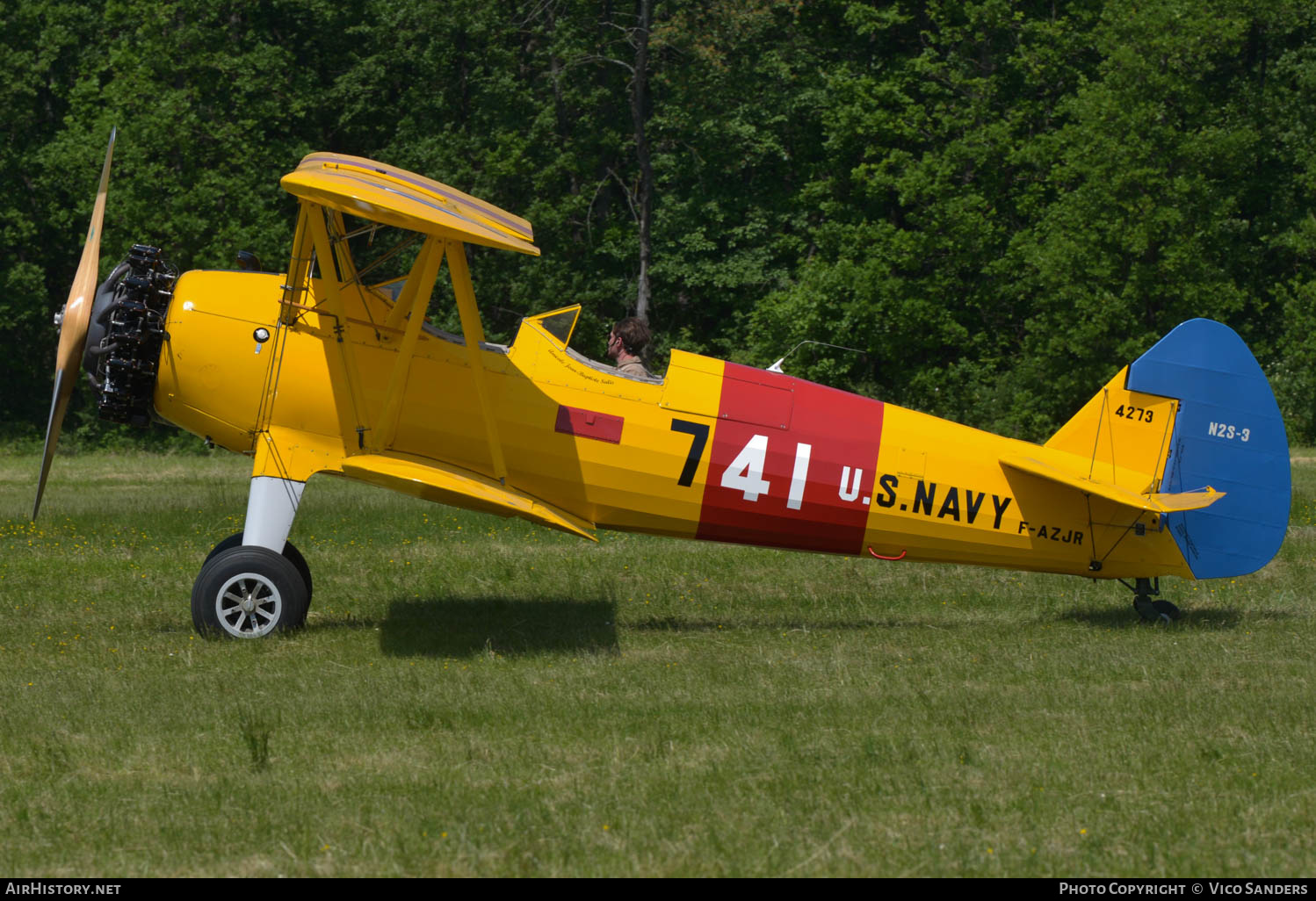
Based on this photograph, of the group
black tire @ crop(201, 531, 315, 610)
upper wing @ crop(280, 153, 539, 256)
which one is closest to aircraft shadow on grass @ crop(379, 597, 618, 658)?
black tire @ crop(201, 531, 315, 610)

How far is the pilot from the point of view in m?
10.4

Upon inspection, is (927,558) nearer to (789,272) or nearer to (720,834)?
(720,834)

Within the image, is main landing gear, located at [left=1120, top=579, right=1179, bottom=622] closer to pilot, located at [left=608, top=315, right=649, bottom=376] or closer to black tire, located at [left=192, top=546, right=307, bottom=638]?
pilot, located at [left=608, top=315, right=649, bottom=376]

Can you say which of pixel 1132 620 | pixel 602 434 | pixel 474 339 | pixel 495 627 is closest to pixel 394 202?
pixel 474 339

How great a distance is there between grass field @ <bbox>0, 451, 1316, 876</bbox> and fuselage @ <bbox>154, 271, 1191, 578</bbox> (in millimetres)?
829

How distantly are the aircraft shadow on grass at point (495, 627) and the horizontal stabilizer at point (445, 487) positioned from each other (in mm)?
1008

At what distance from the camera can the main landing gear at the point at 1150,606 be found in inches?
404

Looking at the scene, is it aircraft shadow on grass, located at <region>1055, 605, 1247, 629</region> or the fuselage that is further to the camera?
aircraft shadow on grass, located at <region>1055, 605, 1247, 629</region>

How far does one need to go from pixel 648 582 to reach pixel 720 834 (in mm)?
6406

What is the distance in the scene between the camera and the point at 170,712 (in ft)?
25.4

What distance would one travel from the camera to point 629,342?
10508 mm

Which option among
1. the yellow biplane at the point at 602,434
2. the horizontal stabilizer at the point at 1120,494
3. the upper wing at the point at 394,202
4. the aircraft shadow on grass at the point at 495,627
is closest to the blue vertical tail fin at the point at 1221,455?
the yellow biplane at the point at 602,434

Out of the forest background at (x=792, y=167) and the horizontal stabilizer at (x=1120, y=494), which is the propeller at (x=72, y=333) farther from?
the forest background at (x=792, y=167)

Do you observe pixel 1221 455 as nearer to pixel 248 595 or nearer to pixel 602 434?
pixel 602 434
